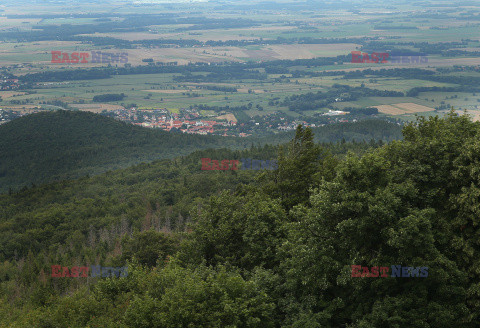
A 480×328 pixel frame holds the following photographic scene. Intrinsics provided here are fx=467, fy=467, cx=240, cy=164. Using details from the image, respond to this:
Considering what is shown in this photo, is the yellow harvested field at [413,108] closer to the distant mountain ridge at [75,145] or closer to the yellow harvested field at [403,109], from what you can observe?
the yellow harvested field at [403,109]

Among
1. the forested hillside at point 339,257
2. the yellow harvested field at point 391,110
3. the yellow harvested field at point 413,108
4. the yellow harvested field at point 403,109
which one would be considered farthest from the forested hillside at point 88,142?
the forested hillside at point 339,257

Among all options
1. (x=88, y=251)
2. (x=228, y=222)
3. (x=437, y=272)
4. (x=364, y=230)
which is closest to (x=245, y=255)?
(x=228, y=222)

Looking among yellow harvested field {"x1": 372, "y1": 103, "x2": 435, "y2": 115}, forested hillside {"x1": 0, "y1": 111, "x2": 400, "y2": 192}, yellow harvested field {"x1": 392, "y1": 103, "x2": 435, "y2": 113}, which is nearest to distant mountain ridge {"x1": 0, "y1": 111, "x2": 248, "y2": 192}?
forested hillside {"x1": 0, "y1": 111, "x2": 400, "y2": 192}

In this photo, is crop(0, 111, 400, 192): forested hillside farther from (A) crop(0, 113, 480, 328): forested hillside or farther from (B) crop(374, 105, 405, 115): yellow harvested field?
(A) crop(0, 113, 480, 328): forested hillside

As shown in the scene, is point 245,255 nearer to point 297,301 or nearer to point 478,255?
point 297,301

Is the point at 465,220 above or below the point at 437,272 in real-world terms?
above

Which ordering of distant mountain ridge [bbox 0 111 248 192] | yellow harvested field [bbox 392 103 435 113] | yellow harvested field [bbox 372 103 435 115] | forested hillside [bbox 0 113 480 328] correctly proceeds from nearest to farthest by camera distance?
1. forested hillside [bbox 0 113 480 328]
2. distant mountain ridge [bbox 0 111 248 192]
3. yellow harvested field [bbox 392 103 435 113]
4. yellow harvested field [bbox 372 103 435 115]

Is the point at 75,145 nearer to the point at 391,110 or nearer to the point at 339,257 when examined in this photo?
the point at 391,110
